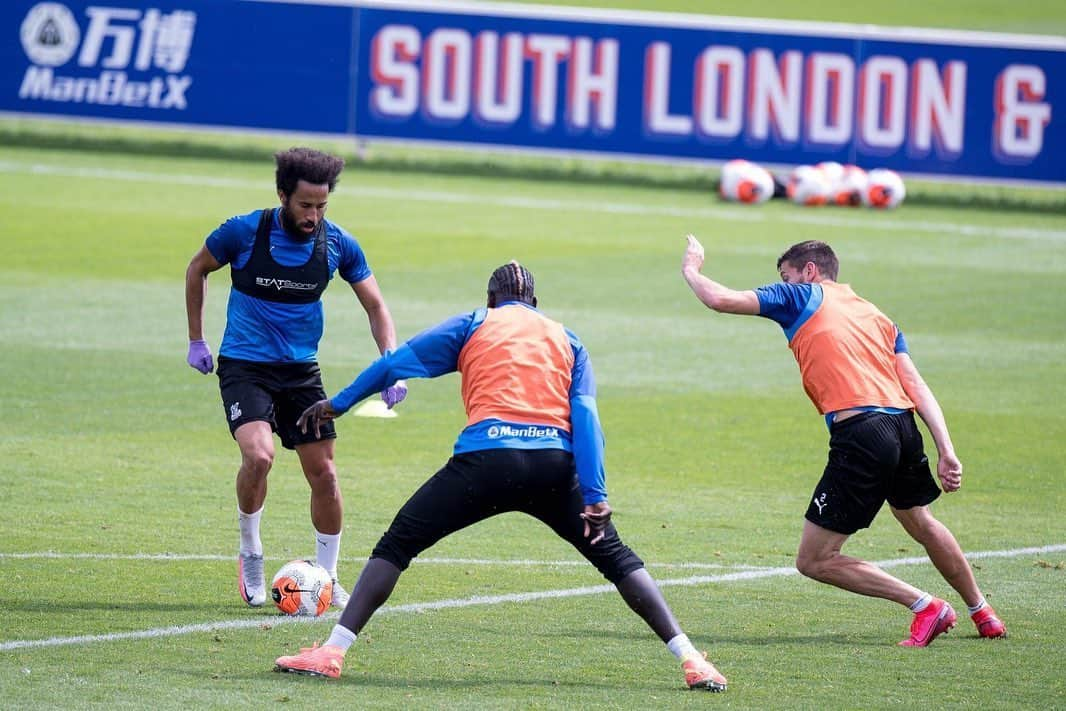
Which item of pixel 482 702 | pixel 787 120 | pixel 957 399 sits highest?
pixel 787 120

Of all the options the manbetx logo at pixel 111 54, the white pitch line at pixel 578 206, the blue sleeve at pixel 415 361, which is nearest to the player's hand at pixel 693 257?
the blue sleeve at pixel 415 361

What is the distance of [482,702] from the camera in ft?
25.0

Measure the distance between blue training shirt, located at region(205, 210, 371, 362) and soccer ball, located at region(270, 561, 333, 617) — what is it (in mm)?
1103

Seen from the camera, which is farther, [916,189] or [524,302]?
[916,189]

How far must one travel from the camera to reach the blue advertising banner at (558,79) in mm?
30047

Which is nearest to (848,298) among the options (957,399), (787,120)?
(957,399)

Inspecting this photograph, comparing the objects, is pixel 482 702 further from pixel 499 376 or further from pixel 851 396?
pixel 851 396

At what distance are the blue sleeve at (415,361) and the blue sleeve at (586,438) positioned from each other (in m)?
0.55

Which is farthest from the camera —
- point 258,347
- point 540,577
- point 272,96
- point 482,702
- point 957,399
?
point 272,96

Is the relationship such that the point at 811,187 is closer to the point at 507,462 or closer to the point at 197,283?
the point at 197,283

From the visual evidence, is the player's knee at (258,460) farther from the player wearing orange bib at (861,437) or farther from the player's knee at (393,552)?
the player wearing orange bib at (861,437)

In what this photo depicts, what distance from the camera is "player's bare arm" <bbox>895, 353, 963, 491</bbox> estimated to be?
346 inches

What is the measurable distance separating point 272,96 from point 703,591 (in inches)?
946

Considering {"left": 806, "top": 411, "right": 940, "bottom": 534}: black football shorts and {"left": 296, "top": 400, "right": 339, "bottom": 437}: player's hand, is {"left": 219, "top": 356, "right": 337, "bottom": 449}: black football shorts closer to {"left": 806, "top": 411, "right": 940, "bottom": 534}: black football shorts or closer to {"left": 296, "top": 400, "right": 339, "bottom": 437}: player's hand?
{"left": 296, "top": 400, "right": 339, "bottom": 437}: player's hand
